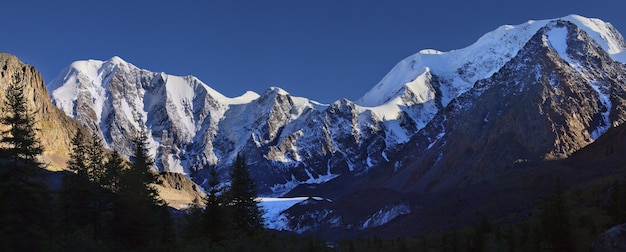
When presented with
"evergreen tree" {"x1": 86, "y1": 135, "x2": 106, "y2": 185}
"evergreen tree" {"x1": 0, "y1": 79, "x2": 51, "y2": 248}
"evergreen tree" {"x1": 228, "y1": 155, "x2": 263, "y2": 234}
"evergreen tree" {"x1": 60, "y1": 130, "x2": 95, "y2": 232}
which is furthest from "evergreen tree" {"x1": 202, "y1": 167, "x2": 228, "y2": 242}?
"evergreen tree" {"x1": 0, "y1": 79, "x2": 51, "y2": 248}

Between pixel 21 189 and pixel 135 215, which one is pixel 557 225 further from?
pixel 21 189

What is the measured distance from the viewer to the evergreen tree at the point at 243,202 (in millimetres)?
55500

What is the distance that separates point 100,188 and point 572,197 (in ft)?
407

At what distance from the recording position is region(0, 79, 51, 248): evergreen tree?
35909 mm

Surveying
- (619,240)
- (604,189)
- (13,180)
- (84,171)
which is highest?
Result: (604,189)

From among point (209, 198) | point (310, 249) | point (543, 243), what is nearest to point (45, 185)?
point (209, 198)

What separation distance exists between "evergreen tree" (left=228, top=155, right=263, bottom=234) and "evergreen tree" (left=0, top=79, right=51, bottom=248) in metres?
18.3

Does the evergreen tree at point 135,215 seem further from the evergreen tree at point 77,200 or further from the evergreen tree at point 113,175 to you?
the evergreen tree at point 77,200

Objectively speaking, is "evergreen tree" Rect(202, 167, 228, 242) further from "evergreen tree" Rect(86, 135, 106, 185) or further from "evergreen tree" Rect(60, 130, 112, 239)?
"evergreen tree" Rect(86, 135, 106, 185)

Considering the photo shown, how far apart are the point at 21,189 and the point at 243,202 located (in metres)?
21.8

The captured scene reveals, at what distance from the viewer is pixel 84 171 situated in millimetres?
50219

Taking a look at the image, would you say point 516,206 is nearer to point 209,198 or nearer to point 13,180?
point 209,198

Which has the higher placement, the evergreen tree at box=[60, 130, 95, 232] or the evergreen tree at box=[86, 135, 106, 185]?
the evergreen tree at box=[86, 135, 106, 185]

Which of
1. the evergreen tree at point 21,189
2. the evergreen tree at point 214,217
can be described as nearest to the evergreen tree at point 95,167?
the evergreen tree at point 214,217
